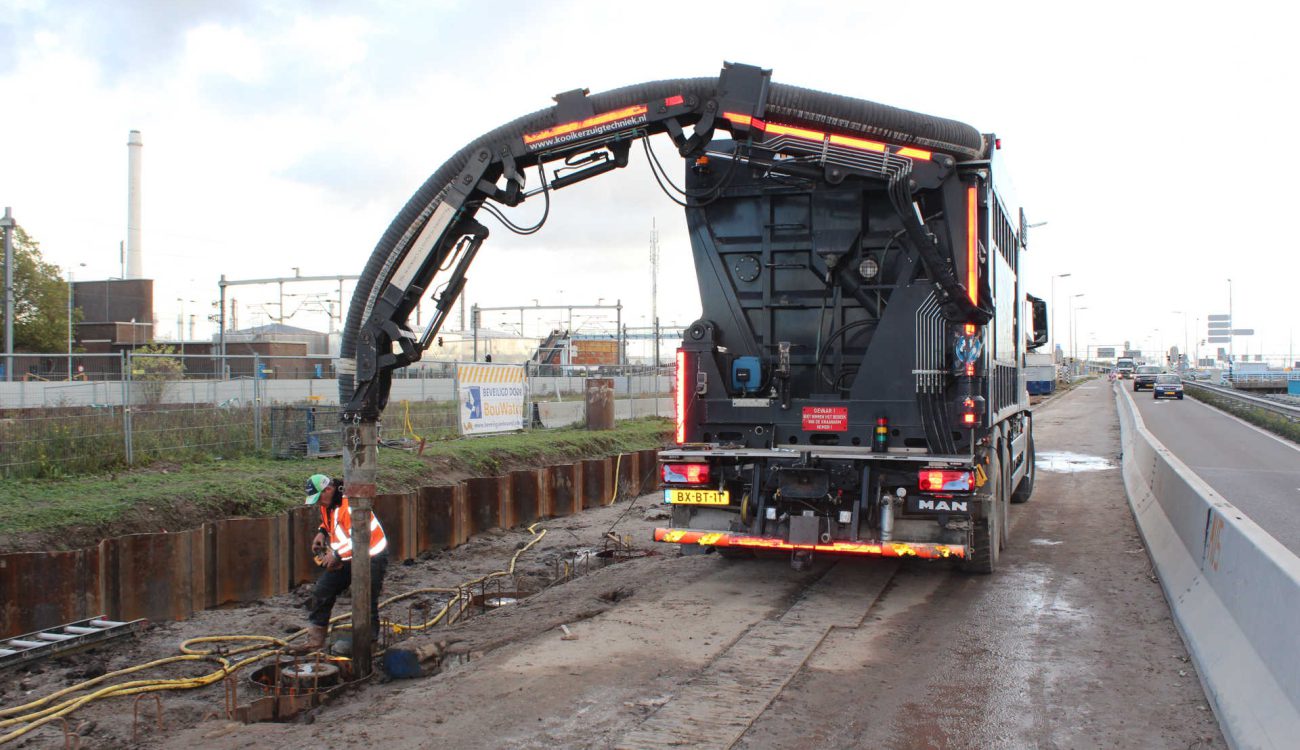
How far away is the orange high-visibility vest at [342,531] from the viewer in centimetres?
757

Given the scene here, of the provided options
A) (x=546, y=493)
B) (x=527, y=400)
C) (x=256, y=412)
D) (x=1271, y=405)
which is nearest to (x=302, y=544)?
(x=256, y=412)

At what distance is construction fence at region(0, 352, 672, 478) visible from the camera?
1157cm

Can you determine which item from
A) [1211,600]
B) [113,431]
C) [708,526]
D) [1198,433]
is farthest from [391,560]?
[1198,433]

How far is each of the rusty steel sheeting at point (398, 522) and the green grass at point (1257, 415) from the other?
26.2 meters

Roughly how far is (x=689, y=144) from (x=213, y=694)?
17.4ft

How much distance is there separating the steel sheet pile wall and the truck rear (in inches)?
165

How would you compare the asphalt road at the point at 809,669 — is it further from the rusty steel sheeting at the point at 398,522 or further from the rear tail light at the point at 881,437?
the rusty steel sheeting at the point at 398,522

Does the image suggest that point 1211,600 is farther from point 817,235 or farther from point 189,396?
point 189,396

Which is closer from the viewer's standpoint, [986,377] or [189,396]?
[986,377]

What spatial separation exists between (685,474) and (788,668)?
285 cm

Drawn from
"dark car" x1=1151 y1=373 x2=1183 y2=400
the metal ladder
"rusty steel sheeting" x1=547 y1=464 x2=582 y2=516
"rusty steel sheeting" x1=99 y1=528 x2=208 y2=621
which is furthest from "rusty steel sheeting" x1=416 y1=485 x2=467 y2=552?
"dark car" x1=1151 y1=373 x2=1183 y2=400

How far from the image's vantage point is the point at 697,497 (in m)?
8.97

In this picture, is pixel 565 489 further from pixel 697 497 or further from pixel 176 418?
pixel 697 497

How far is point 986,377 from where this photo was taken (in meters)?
8.77
